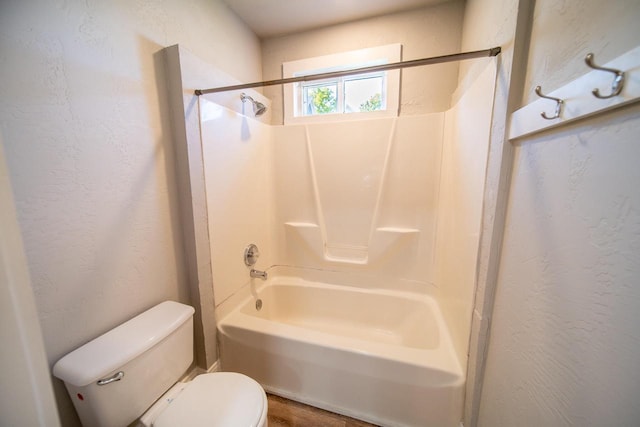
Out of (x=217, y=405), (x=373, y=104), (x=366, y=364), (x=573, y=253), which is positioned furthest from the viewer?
(x=373, y=104)

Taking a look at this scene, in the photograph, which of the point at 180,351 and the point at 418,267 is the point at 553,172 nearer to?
the point at 418,267

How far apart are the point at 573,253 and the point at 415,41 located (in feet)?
6.07

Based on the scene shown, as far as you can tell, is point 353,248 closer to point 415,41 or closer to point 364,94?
point 364,94

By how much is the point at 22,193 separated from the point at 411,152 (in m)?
2.01

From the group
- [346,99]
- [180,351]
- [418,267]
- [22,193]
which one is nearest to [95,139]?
[22,193]

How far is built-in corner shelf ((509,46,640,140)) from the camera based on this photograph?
0.44m

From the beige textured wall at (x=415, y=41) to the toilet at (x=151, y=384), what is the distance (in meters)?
2.11

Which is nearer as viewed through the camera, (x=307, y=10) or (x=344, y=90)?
(x=307, y=10)

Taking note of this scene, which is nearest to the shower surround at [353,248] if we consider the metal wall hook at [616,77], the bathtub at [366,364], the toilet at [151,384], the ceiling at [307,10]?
the bathtub at [366,364]

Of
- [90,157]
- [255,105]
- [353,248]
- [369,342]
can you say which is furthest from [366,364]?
[255,105]

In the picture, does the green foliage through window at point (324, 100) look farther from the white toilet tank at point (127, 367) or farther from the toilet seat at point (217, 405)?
the toilet seat at point (217, 405)

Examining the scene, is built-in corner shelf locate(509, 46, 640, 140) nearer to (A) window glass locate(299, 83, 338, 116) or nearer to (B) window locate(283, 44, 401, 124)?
(B) window locate(283, 44, 401, 124)

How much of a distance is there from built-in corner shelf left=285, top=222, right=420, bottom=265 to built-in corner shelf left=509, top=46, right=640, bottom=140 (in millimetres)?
1159

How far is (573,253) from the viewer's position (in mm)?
586
